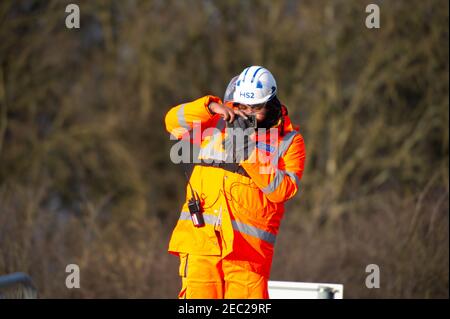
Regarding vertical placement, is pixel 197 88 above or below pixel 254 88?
above

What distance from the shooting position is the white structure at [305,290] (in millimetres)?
9242

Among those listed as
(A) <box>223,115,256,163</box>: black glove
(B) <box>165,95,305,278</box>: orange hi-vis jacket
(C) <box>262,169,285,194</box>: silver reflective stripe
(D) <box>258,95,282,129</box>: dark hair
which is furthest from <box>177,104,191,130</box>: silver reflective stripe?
(C) <box>262,169,285,194</box>: silver reflective stripe

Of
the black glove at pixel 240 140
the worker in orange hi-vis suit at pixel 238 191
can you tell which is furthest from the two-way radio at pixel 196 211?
the black glove at pixel 240 140

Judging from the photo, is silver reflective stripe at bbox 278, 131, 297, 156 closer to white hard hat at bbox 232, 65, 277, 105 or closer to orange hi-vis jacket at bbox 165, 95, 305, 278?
orange hi-vis jacket at bbox 165, 95, 305, 278

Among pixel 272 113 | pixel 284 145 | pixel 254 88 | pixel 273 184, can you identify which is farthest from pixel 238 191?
pixel 254 88

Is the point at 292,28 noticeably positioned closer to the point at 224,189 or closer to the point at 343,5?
the point at 343,5

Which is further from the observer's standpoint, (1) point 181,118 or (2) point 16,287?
(2) point 16,287

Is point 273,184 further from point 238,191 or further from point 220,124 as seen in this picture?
point 220,124

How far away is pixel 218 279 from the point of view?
7133 millimetres

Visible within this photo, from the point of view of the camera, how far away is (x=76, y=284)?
493 inches

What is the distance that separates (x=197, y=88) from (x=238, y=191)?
18.6 m

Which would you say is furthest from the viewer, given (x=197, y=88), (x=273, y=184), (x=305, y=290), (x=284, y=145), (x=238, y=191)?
(x=197, y=88)

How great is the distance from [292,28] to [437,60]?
13.6ft

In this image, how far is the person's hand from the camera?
23.3 feet
